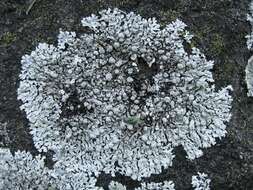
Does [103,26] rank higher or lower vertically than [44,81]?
higher

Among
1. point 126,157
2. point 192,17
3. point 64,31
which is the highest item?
point 192,17

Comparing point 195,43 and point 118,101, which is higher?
point 195,43

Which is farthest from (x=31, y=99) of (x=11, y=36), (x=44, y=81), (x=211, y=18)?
(x=211, y=18)

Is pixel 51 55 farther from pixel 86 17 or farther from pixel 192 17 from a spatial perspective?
pixel 192 17
